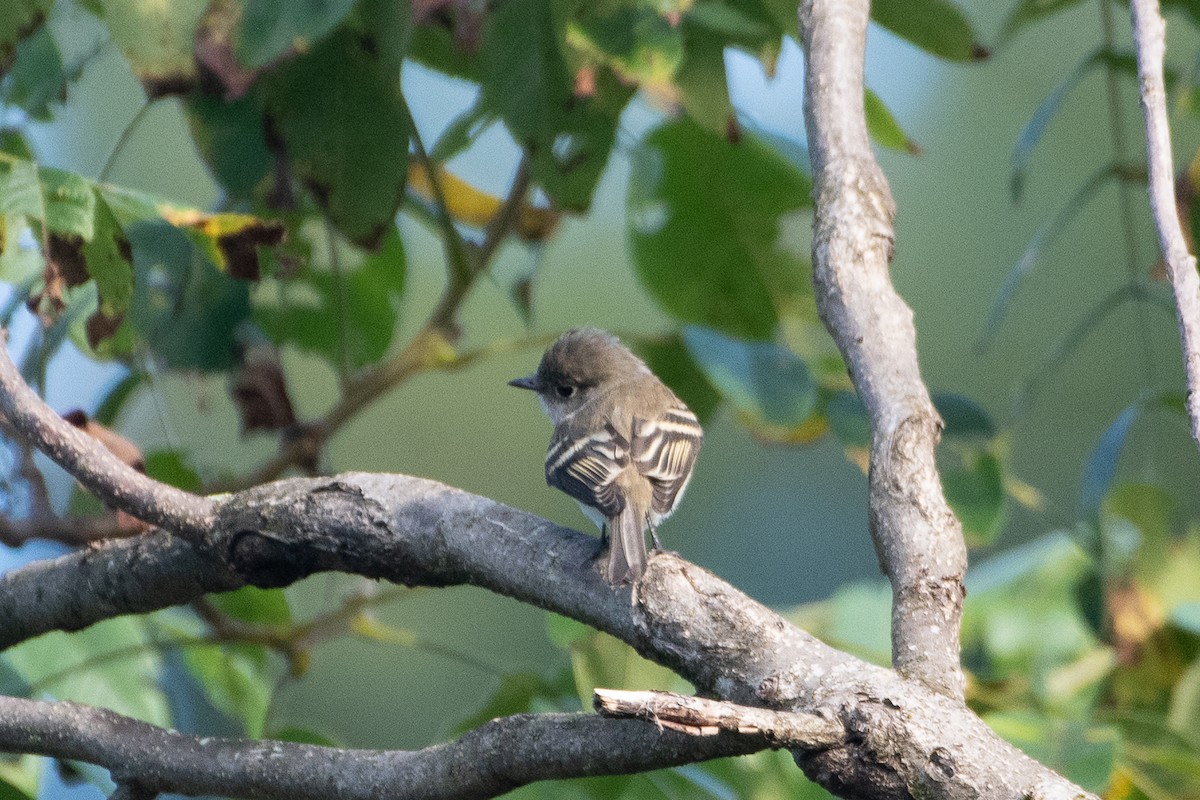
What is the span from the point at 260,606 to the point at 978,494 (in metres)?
1.49

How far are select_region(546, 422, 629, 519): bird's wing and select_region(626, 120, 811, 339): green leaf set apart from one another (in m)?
0.53

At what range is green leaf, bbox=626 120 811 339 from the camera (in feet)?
8.87

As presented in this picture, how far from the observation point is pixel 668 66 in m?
2.01

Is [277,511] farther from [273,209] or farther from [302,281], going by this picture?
[302,281]

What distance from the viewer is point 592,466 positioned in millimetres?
2113

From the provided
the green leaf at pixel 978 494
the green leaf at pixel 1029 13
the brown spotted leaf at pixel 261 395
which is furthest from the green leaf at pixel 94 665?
the green leaf at pixel 1029 13

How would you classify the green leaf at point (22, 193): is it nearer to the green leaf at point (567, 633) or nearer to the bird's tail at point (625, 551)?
the bird's tail at point (625, 551)

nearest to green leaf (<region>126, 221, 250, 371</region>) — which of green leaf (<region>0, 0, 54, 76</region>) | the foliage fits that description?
the foliage

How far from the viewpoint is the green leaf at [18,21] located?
6.41 ft

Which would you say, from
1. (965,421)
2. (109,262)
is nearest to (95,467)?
(109,262)

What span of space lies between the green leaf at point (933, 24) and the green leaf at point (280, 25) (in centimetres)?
95

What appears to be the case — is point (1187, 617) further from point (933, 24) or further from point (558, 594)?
point (558, 594)

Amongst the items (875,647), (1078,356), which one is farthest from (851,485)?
(875,647)

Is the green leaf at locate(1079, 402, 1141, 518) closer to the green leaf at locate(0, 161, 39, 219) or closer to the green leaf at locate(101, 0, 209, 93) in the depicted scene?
the green leaf at locate(101, 0, 209, 93)
